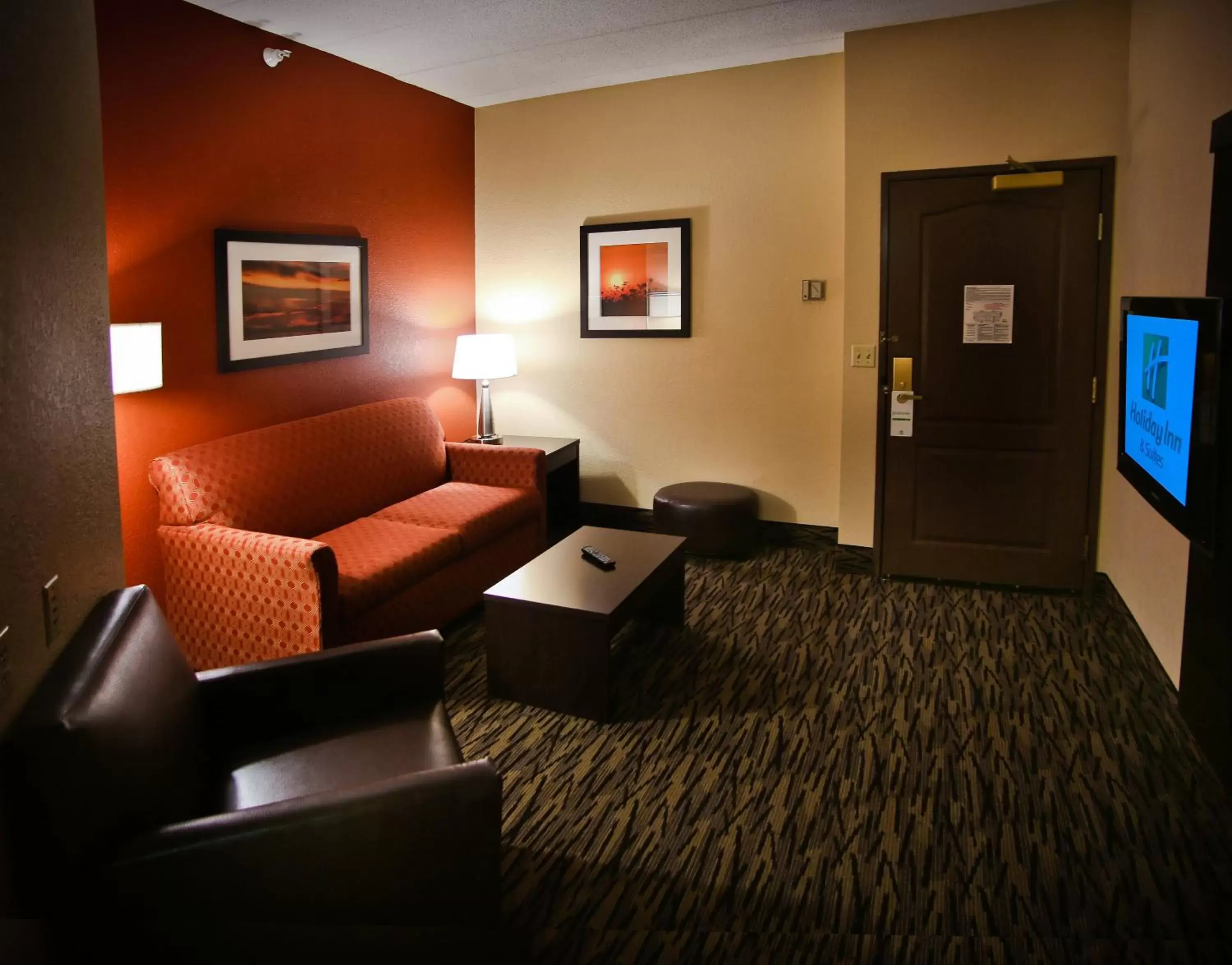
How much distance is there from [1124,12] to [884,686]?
9.49ft

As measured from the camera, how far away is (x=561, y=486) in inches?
206

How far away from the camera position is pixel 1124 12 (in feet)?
12.2

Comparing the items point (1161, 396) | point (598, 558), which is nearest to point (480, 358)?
point (598, 558)

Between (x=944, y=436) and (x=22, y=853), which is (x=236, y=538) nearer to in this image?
(x=22, y=853)

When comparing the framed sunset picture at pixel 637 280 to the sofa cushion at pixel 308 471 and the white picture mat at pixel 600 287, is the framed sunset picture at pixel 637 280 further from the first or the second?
the sofa cushion at pixel 308 471

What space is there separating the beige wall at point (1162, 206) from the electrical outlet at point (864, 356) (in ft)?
3.22

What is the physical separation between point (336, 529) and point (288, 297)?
1.04 m

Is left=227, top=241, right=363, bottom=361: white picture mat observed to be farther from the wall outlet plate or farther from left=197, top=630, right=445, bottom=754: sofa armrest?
the wall outlet plate

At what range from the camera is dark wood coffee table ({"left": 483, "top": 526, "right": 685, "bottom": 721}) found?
9.55ft

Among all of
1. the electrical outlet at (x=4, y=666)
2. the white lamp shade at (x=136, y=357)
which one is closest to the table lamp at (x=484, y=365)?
the white lamp shade at (x=136, y=357)

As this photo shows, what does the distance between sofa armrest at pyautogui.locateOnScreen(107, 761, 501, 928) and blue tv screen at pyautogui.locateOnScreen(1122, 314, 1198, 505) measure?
6.36 ft

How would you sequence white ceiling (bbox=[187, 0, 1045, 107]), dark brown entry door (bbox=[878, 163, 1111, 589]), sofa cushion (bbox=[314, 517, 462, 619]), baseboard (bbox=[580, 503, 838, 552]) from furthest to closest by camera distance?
baseboard (bbox=[580, 503, 838, 552]) → dark brown entry door (bbox=[878, 163, 1111, 589]) → white ceiling (bbox=[187, 0, 1045, 107]) → sofa cushion (bbox=[314, 517, 462, 619])

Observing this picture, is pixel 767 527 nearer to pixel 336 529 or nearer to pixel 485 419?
pixel 485 419

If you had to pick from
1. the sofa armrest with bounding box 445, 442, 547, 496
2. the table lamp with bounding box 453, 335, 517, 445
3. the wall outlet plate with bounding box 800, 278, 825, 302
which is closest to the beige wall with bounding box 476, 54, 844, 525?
the wall outlet plate with bounding box 800, 278, 825, 302
